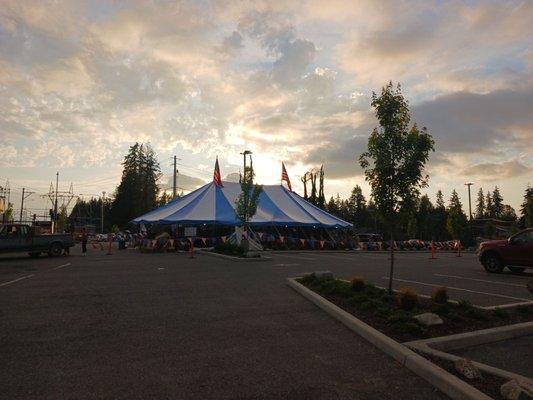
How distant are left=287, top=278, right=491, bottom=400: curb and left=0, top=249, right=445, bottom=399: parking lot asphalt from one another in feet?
0.38

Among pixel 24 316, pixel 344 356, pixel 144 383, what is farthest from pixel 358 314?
pixel 24 316

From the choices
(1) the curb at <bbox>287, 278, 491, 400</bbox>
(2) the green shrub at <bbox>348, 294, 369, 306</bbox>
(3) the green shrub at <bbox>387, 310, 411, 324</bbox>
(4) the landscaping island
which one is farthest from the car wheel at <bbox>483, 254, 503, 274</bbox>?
(3) the green shrub at <bbox>387, 310, 411, 324</bbox>

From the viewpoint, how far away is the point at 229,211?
3512cm

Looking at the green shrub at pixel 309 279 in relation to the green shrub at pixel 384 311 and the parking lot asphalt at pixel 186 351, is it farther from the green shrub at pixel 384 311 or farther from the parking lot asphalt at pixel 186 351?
the green shrub at pixel 384 311

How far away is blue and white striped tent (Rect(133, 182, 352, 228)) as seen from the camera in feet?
110

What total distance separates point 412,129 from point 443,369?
19.1ft

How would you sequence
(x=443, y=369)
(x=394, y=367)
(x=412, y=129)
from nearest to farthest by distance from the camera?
(x=443, y=369)
(x=394, y=367)
(x=412, y=129)

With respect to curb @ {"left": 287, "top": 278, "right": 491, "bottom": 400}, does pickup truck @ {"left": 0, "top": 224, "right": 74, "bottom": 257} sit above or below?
above

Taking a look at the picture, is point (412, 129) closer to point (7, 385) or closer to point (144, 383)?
point (144, 383)

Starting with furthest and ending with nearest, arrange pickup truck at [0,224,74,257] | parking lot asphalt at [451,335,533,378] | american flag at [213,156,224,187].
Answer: american flag at [213,156,224,187], pickup truck at [0,224,74,257], parking lot asphalt at [451,335,533,378]

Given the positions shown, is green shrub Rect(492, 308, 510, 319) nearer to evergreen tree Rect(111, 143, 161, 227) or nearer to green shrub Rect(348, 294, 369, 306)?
green shrub Rect(348, 294, 369, 306)

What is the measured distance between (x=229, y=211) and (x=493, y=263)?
22.1 m

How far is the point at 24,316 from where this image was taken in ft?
25.3

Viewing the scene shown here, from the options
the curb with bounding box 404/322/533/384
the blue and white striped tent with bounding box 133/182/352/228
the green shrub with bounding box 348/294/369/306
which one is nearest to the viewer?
the curb with bounding box 404/322/533/384
